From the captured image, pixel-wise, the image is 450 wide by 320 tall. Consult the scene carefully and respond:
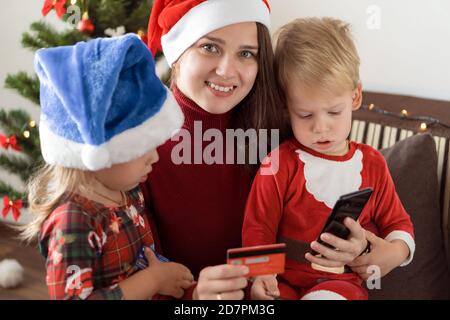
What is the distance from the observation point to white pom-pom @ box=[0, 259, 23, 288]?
7.07 feet

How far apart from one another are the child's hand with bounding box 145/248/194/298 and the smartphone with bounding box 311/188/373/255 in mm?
287

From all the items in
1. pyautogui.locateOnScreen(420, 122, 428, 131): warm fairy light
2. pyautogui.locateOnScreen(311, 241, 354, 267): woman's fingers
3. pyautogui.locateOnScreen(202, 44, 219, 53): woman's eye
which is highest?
pyautogui.locateOnScreen(202, 44, 219, 53): woman's eye

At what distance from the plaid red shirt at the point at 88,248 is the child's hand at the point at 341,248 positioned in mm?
366

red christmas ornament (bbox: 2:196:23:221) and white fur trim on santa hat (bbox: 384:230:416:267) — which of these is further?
red christmas ornament (bbox: 2:196:23:221)

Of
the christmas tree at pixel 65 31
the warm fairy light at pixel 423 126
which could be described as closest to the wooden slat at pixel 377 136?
the warm fairy light at pixel 423 126

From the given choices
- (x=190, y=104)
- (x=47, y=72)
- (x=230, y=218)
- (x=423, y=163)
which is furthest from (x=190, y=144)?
(x=423, y=163)

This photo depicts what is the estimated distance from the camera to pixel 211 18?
1.14 metres

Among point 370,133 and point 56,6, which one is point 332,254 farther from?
point 56,6

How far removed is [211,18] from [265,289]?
59cm

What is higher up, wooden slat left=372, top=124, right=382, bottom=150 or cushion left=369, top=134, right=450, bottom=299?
wooden slat left=372, top=124, right=382, bottom=150

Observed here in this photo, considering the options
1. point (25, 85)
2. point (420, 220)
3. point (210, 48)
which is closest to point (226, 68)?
point (210, 48)

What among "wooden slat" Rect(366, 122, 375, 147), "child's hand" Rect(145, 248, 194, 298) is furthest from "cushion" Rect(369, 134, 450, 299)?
"child's hand" Rect(145, 248, 194, 298)

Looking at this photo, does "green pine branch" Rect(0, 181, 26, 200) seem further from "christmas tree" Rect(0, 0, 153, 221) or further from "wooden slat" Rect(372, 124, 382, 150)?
"wooden slat" Rect(372, 124, 382, 150)
